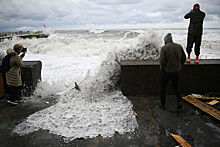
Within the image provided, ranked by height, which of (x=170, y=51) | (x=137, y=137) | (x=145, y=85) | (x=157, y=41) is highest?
(x=157, y=41)

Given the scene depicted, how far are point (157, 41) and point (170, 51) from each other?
2.88 m

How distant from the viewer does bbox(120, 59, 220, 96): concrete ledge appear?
4.64m

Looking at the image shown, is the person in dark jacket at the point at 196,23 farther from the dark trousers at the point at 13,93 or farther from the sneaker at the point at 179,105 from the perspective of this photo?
the dark trousers at the point at 13,93

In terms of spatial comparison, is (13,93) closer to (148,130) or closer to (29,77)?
(29,77)

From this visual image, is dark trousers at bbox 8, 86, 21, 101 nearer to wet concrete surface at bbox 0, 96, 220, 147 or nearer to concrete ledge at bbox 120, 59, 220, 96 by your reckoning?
wet concrete surface at bbox 0, 96, 220, 147

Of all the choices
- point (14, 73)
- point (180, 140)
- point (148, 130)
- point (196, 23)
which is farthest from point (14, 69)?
point (196, 23)

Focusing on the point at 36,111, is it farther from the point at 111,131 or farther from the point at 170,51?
the point at 170,51

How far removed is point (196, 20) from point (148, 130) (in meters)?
4.07

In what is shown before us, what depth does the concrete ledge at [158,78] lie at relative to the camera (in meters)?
4.64

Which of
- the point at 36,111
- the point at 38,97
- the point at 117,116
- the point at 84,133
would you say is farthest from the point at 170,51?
the point at 38,97

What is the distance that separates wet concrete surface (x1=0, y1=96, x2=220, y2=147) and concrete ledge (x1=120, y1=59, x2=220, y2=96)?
2.45 ft

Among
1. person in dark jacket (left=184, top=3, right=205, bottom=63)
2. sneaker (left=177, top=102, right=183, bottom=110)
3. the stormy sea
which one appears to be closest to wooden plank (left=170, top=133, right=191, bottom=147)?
the stormy sea

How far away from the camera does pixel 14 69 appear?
4.21 meters

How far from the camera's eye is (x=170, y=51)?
3541 millimetres
